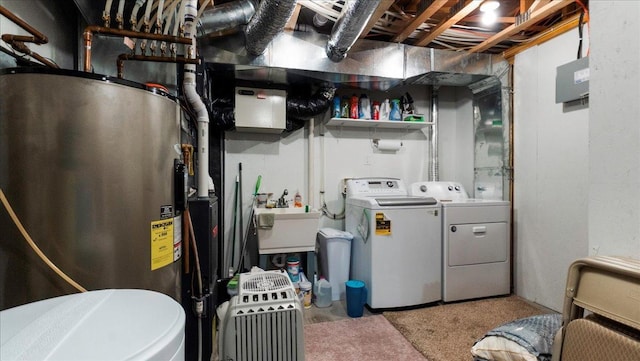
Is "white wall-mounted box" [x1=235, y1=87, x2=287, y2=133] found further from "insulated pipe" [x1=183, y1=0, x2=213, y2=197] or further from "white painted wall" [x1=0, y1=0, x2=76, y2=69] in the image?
"white painted wall" [x1=0, y1=0, x2=76, y2=69]

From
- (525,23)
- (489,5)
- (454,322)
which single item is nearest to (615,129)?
(489,5)

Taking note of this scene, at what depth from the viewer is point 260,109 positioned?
8.80 ft

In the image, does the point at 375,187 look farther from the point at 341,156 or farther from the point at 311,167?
the point at 311,167

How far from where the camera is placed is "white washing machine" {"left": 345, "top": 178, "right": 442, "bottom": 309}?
2426 millimetres

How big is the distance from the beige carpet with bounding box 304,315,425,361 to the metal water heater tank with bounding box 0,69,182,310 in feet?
4.30

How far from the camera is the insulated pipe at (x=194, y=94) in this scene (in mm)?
1523

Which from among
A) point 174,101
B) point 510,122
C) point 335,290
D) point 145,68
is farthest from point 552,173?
point 145,68

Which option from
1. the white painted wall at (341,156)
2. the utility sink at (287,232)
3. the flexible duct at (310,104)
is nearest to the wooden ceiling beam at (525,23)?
the white painted wall at (341,156)

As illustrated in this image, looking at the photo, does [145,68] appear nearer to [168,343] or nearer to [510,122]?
[168,343]

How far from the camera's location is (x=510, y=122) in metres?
2.81

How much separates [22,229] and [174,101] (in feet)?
2.35

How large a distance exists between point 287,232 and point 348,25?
1.66 meters

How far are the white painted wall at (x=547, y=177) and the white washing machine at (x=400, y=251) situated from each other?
35.4 inches

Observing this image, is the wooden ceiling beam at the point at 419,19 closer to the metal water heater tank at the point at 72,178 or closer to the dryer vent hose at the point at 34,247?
the metal water heater tank at the point at 72,178
